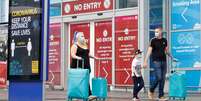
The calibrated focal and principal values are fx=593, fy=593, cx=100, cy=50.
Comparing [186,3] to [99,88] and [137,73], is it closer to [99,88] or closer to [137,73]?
[137,73]

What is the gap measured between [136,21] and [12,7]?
9881 mm

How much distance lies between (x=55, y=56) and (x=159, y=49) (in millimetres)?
9725

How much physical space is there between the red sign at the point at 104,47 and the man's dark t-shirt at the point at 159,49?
Answer: 280 inches

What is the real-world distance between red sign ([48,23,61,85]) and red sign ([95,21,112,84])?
6.33 ft

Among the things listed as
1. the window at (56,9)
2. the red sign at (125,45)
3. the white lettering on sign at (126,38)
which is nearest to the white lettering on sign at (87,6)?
the window at (56,9)

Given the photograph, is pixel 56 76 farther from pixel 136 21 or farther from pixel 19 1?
pixel 19 1

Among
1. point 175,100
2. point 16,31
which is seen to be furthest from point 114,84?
point 16,31

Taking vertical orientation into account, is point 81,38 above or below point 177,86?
above

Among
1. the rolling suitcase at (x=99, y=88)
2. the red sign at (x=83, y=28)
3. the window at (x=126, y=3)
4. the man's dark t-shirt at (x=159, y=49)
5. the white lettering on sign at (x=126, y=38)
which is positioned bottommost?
the rolling suitcase at (x=99, y=88)

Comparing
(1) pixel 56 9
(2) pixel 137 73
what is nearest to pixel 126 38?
(1) pixel 56 9

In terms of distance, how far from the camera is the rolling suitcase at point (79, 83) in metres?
13.2

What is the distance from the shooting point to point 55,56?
77.7 ft

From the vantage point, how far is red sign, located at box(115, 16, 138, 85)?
67.9 feet

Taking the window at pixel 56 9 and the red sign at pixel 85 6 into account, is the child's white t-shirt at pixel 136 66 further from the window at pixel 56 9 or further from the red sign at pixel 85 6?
the window at pixel 56 9
